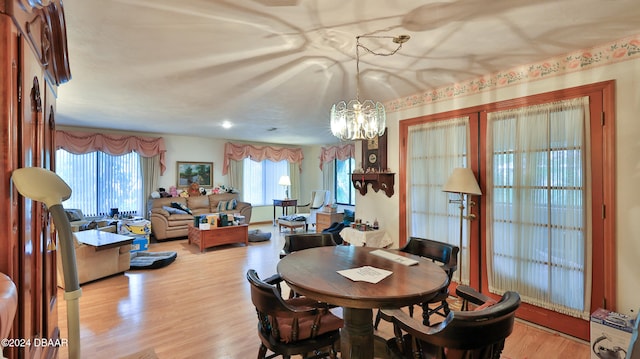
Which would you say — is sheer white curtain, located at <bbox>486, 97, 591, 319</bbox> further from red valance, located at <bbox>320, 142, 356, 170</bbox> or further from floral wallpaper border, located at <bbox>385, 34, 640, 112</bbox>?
red valance, located at <bbox>320, 142, 356, 170</bbox>

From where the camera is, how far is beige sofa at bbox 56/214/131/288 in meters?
3.73

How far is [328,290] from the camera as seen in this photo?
61.6 inches

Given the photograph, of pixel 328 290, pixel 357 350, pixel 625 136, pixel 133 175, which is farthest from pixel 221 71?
pixel 133 175

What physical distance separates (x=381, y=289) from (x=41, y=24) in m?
2.03

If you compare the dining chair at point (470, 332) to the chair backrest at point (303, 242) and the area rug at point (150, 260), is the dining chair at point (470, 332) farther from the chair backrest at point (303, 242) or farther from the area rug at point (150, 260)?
the area rug at point (150, 260)

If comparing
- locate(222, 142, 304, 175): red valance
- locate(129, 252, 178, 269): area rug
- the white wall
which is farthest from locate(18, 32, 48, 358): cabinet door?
locate(222, 142, 304, 175): red valance

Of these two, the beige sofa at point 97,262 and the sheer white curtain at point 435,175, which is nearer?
the sheer white curtain at point 435,175

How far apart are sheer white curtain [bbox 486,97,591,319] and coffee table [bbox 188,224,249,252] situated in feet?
14.1

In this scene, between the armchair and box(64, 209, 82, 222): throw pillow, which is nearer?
box(64, 209, 82, 222): throw pillow

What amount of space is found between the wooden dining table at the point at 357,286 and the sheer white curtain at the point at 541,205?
1.34 meters

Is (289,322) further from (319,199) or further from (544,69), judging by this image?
(319,199)

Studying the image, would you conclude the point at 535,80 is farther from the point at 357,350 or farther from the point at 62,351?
the point at 62,351

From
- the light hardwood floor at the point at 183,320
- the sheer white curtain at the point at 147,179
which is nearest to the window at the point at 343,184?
the light hardwood floor at the point at 183,320

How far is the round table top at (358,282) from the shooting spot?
1.50 metres
